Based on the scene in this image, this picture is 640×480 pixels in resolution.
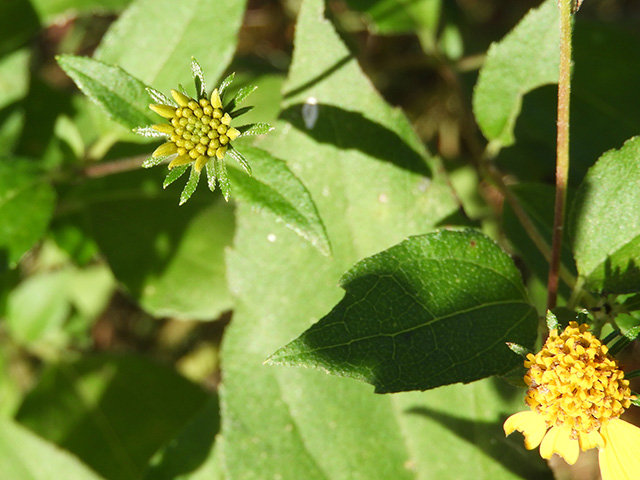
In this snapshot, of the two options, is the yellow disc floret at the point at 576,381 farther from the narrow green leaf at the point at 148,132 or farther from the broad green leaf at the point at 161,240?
the broad green leaf at the point at 161,240

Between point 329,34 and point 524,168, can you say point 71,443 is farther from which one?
point 524,168

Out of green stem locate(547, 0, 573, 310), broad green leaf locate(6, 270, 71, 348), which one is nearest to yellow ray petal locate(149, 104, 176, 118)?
green stem locate(547, 0, 573, 310)

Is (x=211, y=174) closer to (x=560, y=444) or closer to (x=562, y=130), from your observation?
(x=562, y=130)

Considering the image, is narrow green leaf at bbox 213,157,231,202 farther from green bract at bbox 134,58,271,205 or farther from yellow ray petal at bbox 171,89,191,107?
yellow ray petal at bbox 171,89,191,107

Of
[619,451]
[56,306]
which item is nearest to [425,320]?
[619,451]

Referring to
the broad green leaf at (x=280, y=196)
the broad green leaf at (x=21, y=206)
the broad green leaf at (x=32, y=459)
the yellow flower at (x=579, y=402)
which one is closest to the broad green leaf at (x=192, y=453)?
the broad green leaf at (x=32, y=459)

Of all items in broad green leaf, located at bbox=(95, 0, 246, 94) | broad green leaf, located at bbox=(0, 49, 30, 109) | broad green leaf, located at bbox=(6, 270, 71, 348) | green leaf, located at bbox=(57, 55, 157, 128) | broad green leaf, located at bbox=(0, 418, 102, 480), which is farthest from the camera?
broad green leaf, located at bbox=(6, 270, 71, 348)
